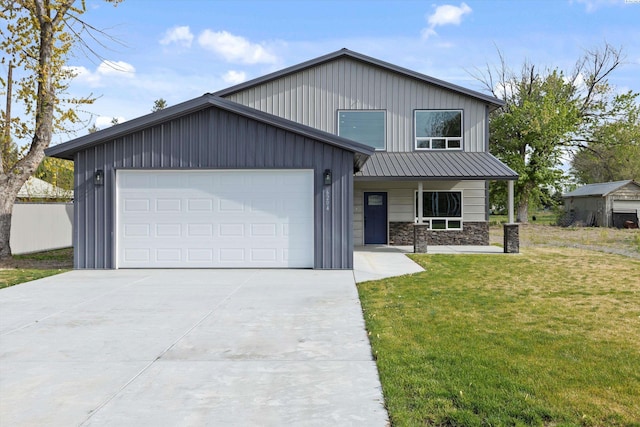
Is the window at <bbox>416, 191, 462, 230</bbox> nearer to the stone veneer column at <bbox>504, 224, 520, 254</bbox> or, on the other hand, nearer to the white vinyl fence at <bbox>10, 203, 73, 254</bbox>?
the stone veneer column at <bbox>504, 224, 520, 254</bbox>

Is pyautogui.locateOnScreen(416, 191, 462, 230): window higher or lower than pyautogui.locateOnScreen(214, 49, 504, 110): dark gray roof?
lower

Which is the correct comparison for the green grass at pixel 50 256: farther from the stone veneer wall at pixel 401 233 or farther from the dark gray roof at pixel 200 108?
the stone veneer wall at pixel 401 233

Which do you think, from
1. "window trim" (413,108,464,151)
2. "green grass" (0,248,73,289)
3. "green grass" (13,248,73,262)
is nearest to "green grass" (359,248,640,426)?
"green grass" (0,248,73,289)

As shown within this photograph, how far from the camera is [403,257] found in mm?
14469

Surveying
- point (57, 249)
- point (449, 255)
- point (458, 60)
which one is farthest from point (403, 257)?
point (458, 60)

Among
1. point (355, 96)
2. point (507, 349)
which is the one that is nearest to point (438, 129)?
point (355, 96)

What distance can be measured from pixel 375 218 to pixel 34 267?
11063 mm

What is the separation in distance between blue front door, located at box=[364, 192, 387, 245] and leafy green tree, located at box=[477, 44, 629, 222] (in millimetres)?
14635

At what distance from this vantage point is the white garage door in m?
12.0

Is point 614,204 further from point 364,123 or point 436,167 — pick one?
point 364,123

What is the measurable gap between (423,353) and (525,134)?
29.1m

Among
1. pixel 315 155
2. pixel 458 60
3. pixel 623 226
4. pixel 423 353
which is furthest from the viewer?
pixel 458 60

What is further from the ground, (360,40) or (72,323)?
(360,40)

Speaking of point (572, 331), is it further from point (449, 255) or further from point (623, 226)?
point (623, 226)
